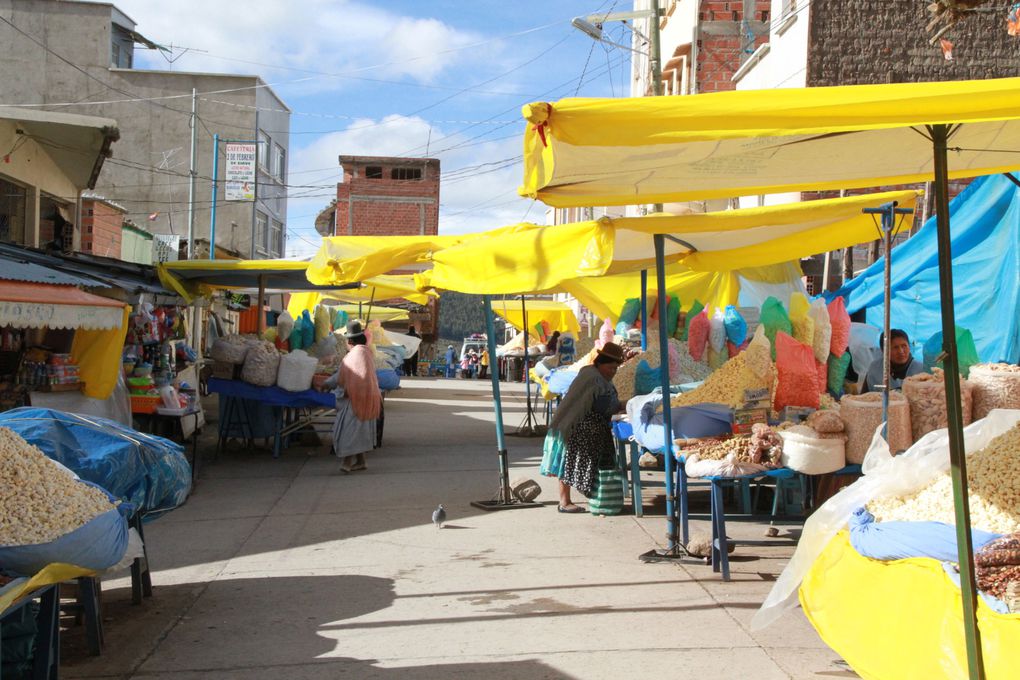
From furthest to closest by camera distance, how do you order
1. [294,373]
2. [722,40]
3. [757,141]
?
[722,40]
[294,373]
[757,141]

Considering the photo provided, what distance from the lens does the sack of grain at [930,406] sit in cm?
686

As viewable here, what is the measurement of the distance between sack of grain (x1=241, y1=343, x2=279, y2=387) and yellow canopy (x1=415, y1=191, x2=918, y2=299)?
4.43 meters

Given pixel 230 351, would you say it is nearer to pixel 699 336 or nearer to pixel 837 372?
pixel 699 336

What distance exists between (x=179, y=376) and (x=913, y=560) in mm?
12267

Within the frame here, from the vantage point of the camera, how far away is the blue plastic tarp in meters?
5.37

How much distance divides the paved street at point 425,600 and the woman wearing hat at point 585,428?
1.44 feet

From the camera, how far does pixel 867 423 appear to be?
654 centimetres

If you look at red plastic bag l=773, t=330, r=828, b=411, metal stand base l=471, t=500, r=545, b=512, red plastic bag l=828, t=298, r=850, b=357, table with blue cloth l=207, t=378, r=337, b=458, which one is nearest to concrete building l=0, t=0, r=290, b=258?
table with blue cloth l=207, t=378, r=337, b=458

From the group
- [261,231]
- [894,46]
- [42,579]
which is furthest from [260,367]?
[261,231]

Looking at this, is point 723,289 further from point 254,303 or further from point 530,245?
point 254,303

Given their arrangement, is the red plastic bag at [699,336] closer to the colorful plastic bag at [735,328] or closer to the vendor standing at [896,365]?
the colorful plastic bag at [735,328]

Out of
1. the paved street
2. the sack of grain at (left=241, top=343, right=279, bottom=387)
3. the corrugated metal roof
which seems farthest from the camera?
the sack of grain at (left=241, top=343, right=279, bottom=387)

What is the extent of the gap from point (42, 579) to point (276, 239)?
40.6 m

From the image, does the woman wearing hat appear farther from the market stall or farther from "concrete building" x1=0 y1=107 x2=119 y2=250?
"concrete building" x1=0 y1=107 x2=119 y2=250
